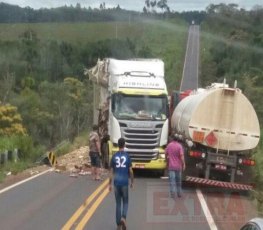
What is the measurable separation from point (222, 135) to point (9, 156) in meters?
10.9

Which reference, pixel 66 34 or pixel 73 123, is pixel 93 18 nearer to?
pixel 73 123

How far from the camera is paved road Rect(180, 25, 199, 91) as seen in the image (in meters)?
76.7

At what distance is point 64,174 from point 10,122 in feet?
123

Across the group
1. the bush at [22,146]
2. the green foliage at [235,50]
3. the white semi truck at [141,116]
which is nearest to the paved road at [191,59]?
the green foliage at [235,50]

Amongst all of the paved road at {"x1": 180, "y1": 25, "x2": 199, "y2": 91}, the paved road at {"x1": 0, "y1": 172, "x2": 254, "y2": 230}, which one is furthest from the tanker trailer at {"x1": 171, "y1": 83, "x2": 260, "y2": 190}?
the paved road at {"x1": 180, "y1": 25, "x2": 199, "y2": 91}

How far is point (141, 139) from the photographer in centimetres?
2159

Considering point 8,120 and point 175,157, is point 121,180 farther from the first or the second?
point 8,120

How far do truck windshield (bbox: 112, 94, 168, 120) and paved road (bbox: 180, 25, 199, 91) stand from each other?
168ft

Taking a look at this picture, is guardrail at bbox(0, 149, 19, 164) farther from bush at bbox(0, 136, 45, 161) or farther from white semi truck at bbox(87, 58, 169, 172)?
white semi truck at bbox(87, 58, 169, 172)

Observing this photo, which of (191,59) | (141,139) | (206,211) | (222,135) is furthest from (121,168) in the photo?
(191,59)

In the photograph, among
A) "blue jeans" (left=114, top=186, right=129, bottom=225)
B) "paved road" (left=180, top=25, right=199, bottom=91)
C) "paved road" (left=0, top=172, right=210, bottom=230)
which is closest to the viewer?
"blue jeans" (left=114, top=186, right=129, bottom=225)

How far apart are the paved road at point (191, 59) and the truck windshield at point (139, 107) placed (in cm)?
5130

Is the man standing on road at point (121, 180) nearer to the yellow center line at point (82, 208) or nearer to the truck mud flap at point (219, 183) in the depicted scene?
the yellow center line at point (82, 208)

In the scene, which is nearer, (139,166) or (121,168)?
(121,168)
